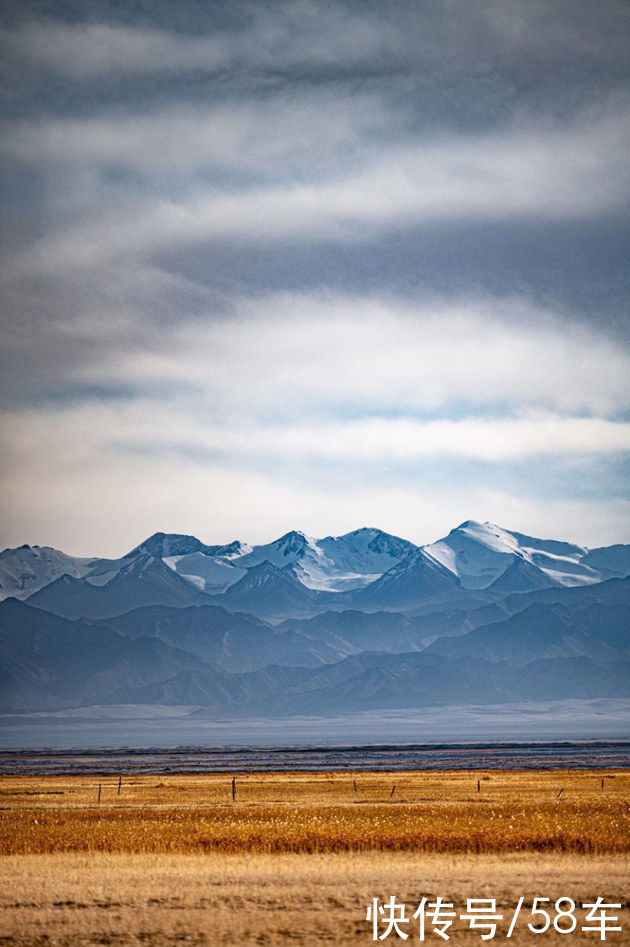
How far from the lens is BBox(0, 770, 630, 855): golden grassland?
41.0 metres

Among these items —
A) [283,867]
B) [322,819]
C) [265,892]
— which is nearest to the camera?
[265,892]

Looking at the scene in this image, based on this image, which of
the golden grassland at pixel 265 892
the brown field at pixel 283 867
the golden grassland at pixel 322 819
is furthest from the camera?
the golden grassland at pixel 322 819

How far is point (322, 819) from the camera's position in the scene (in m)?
50.2

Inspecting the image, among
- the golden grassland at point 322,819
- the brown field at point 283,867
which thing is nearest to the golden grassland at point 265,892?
the brown field at point 283,867

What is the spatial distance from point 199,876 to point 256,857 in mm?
5079

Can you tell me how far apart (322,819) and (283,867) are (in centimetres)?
1515

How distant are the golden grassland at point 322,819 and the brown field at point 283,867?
115mm

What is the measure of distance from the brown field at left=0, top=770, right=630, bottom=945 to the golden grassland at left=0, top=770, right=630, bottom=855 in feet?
0.38

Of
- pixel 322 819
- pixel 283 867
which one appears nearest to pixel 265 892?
pixel 283 867

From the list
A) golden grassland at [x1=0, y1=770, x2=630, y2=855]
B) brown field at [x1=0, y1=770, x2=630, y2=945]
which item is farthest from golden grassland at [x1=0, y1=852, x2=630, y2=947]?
golden grassland at [x1=0, y1=770, x2=630, y2=855]

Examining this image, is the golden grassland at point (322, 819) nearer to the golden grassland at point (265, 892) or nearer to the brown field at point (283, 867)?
the brown field at point (283, 867)

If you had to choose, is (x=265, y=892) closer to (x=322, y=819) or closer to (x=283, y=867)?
(x=283, y=867)

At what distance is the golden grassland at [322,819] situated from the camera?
1613 inches

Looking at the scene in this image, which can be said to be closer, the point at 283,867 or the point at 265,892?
the point at 265,892
